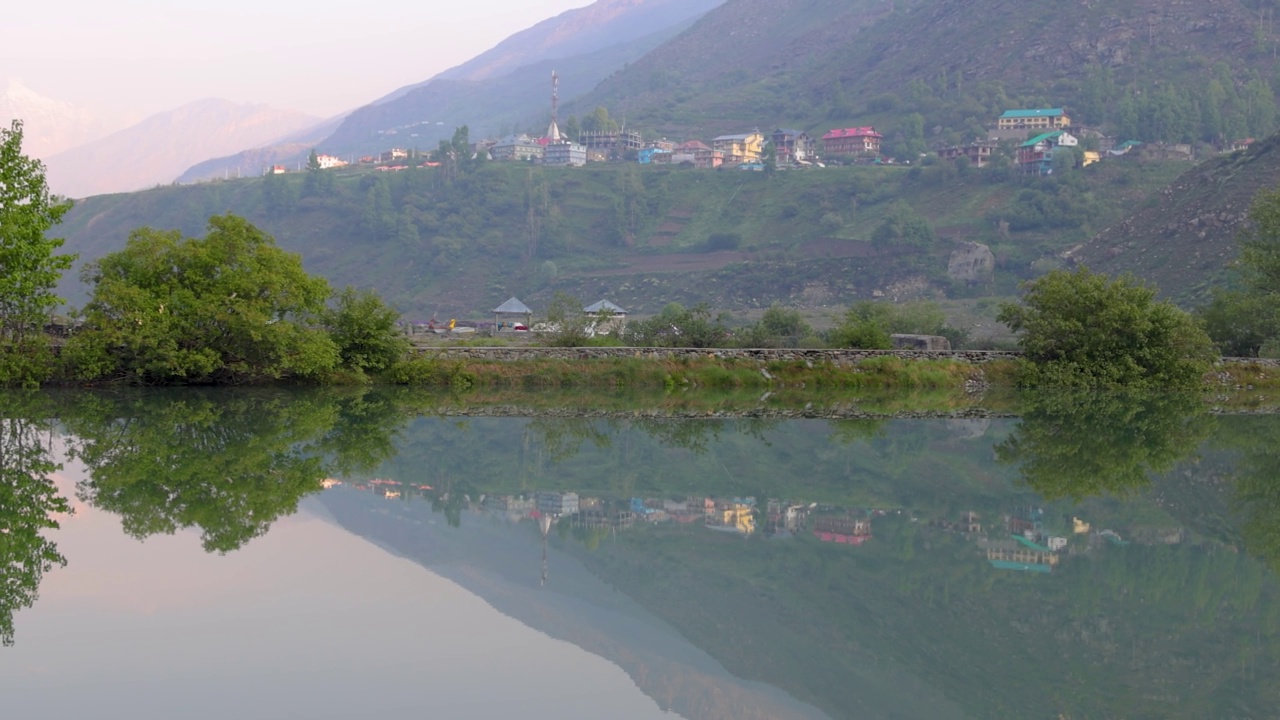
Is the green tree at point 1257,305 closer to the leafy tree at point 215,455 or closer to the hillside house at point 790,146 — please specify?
the leafy tree at point 215,455

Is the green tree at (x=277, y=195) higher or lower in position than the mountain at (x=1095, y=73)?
lower

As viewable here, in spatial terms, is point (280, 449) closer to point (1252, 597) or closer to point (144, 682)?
point (144, 682)

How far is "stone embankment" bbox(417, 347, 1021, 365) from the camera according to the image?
33.9m

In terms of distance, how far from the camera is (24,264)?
25984 millimetres

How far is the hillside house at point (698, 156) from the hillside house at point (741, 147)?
1.55 meters

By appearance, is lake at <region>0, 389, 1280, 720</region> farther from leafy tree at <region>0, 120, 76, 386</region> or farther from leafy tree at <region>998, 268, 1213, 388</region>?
leafy tree at <region>998, 268, 1213, 388</region>

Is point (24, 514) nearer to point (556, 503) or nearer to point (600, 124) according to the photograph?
point (556, 503)

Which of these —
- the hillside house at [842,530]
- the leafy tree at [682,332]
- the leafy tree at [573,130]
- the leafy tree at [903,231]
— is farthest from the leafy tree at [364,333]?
the leafy tree at [573,130]

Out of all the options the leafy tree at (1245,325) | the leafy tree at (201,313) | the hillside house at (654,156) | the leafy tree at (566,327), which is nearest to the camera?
the leafy tree at (201,313)

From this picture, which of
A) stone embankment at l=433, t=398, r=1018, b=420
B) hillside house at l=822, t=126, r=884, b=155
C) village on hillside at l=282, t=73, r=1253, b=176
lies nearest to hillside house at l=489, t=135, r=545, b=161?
village on hillside at l=282, t=73, r=1253, b=176

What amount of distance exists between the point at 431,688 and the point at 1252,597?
257 inches

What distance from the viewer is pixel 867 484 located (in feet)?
51.9

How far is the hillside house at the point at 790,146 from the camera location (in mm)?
165625

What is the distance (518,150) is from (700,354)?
154 metres
